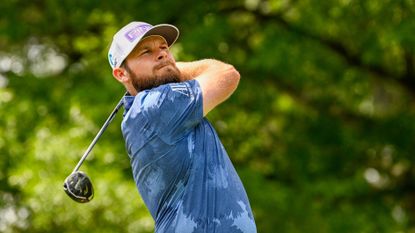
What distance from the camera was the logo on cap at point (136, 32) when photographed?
496 cm

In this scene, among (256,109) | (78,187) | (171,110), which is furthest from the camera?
(256,109)

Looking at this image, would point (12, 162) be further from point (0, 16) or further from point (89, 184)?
point (89, 184)

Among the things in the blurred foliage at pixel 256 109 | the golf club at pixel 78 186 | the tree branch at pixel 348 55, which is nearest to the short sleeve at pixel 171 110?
the golf club at pixel 78 186

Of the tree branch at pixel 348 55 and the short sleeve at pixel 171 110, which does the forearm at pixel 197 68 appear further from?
the tree branch at pixel 348 55

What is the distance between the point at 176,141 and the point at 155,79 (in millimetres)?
295

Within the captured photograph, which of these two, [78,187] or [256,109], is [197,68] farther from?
[256,109]

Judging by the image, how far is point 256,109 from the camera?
1542cm

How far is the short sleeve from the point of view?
4828mm

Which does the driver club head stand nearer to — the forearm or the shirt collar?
the shirt collar

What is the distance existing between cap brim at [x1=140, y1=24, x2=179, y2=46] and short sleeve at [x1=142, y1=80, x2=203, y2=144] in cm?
28

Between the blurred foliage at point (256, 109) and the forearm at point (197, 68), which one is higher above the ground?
the forearm at point (197, 68)

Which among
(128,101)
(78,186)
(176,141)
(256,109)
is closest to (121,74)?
(128,101)

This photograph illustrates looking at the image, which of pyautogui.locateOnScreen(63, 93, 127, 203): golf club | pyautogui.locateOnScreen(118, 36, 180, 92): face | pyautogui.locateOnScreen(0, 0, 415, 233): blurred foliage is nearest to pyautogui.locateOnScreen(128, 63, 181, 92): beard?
pyautogui.locateOnScreen(118, 36, 180, 92): face

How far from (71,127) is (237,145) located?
241 cm
